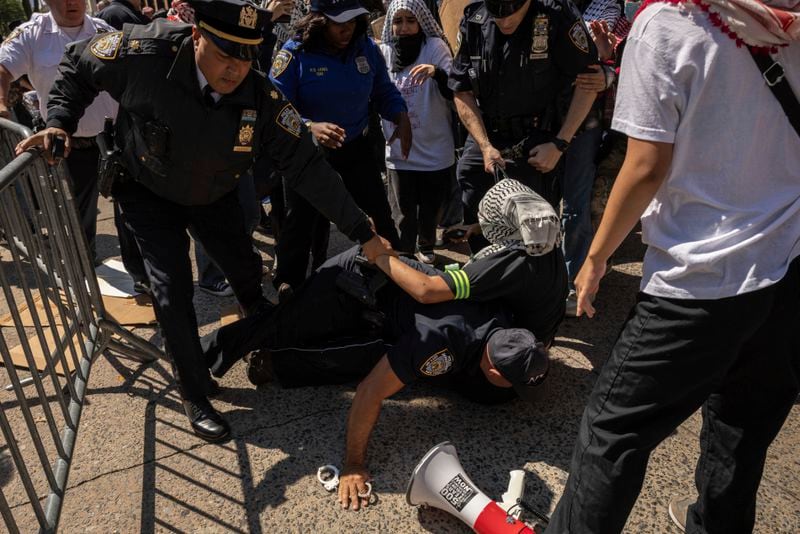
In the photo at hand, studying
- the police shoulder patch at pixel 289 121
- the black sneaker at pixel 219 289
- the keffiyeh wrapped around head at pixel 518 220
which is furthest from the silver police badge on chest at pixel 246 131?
the black sneaker at pixel 219 289

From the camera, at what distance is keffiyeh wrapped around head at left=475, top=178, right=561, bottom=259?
2.41 metres

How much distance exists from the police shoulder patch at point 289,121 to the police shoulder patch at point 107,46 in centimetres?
67

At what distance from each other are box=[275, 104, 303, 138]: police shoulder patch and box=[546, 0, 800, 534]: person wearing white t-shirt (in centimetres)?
146

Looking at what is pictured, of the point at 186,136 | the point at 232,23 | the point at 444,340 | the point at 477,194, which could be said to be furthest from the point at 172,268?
the point at 477,194

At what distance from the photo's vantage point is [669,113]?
1341mm

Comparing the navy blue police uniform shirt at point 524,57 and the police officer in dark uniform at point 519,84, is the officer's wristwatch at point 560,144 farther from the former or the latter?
the navy blue police uniform shirt at point 524,57

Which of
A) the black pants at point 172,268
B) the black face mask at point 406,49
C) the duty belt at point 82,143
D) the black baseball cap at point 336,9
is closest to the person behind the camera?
the black pants at point 172,268

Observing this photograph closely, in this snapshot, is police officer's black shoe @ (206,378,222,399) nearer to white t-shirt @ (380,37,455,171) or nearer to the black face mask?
white t-shirt @ (380,37,455,171)

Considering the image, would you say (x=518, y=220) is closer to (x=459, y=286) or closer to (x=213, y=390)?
(x=459, y=286)

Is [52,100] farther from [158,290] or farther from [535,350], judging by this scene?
[535,350]

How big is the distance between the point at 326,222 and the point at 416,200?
782 mm

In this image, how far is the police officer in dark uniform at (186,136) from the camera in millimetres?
2324

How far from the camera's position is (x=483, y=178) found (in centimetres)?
335

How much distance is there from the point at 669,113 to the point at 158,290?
80.3 inches
